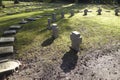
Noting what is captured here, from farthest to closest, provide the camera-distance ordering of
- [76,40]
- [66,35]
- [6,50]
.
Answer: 1. [66,35]
2. [6,50]
3. [76,40]

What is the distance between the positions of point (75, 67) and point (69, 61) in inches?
23.8

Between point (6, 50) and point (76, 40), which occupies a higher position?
point (76, 40)

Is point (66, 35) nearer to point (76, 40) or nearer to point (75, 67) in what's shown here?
point (76, 40)

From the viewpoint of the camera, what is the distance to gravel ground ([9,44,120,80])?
7477 mm

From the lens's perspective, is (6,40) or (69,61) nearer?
(69,61)

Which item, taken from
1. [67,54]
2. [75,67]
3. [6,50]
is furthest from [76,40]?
[6,50]

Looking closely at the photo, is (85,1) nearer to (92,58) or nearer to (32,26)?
(32,26)

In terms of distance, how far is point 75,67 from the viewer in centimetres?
812

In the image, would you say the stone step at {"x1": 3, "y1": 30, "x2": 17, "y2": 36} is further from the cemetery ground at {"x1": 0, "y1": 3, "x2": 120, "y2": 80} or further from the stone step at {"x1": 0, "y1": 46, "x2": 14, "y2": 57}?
the stone step at {"x1": 0, "y1": 46, "x2": 14, "y2": 57}

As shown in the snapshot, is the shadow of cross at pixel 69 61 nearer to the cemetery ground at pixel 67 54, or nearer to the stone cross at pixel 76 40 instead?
the cemetery ground at pixel 67 54

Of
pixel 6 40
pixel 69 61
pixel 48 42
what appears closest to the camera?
pixel 69 61

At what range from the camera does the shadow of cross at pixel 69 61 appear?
8.05 meters

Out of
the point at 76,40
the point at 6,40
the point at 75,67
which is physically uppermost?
the point at 76,40

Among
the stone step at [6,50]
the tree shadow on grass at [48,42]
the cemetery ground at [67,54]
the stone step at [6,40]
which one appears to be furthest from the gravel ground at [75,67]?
the stone step at [6,40]
